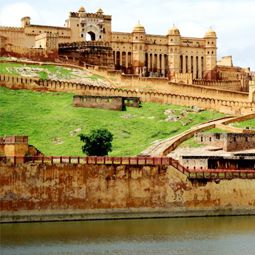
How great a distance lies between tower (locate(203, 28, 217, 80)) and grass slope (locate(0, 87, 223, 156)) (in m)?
23.2

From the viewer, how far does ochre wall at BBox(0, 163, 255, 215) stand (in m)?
51.9

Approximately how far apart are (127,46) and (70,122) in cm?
2895

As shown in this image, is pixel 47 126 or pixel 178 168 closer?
pixel 178 168

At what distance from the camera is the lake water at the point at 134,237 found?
44156 millimetres

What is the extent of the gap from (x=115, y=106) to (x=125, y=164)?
27.3m

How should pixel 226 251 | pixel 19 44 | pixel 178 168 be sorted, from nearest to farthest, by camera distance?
pixel 226 251
pixel 178 168
pixel 19 44

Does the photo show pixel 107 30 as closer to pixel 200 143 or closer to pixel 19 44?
pixel 19 44

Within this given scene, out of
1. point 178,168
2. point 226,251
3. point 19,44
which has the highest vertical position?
point 19,44

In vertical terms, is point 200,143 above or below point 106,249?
above

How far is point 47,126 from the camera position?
7488cm

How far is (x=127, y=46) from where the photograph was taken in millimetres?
103625

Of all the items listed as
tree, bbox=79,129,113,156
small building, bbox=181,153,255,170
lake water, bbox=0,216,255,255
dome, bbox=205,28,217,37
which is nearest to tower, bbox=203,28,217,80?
dome, bbox=205,28,217,37

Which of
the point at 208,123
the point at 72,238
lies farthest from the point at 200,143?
the point at 72,238

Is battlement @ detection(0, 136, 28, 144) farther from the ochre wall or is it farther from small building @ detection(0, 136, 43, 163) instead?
the ochre wall
